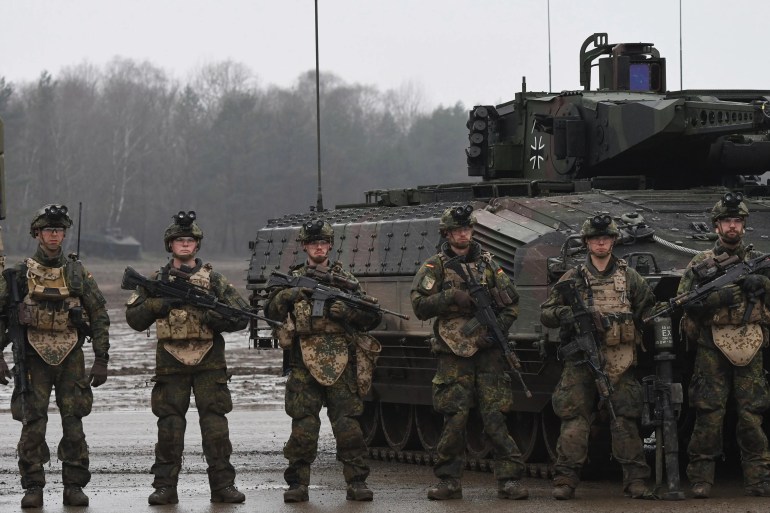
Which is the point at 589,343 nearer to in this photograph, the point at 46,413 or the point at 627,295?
the point at 627,295

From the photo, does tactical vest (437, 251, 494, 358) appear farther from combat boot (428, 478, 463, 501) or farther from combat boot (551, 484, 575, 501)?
combat boot (551, 484, 575, 501)

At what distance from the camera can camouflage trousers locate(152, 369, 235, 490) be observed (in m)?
12.5

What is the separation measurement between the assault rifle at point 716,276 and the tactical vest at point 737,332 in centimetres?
6

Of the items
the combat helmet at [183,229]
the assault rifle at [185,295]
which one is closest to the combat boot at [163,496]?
the assault rifle at [185,295]

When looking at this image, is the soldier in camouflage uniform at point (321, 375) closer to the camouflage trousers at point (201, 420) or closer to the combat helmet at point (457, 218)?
the camouflage trousers at point (201, 420)

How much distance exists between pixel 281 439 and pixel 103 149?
60848 millimetres

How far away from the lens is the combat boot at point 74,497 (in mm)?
12250

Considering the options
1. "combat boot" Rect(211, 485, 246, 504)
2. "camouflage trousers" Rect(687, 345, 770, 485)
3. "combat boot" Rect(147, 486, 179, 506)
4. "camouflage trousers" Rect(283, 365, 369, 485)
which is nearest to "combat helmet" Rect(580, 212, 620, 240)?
"camouflage trousers" Rect(687, 345, 770, 485)

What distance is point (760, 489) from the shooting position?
40.9ft

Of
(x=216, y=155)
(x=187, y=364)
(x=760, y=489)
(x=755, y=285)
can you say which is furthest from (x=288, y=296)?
(x=216, y=155)

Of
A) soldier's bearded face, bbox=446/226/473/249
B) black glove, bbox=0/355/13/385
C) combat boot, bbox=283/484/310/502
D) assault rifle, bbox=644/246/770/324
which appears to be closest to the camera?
black glove, bbox=0/355/13/385

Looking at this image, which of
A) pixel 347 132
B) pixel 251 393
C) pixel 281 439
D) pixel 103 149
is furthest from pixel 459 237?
pixel 103 149

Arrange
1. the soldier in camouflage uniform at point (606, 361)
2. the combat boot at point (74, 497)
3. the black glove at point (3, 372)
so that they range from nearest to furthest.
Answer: the black glove at point (3, 372), the combat boot at point (74, 497), the soldier in camouflage uniform at point (606, 361)

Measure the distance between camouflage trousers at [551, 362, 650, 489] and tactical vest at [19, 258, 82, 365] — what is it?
3.51 metres
